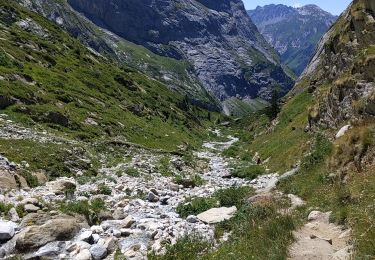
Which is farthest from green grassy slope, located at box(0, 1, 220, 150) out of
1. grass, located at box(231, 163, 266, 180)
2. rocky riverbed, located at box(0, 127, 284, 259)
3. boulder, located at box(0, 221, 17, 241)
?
boulder, located at box(0, 221, 17, 241)

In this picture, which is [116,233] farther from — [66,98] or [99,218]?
[66,98]

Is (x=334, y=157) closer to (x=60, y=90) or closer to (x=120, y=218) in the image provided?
(x=120, y=218)

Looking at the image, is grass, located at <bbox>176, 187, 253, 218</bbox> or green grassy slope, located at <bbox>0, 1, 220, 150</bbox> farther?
green grassy slope, located at <bbox>0, 1, 220, 150</bbox>

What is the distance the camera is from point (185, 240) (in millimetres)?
14062

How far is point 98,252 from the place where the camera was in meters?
13.8

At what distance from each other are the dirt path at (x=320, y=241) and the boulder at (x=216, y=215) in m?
4.18

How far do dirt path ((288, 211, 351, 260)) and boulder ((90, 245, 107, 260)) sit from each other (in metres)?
6.04

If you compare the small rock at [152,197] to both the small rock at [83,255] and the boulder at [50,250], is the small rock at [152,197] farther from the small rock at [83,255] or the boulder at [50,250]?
the small rock at [83,255]

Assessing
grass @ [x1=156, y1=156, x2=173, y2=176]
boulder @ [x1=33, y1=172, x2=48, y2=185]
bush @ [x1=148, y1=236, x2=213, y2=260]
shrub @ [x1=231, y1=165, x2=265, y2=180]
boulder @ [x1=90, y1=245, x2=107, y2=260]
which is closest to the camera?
bush @ [x1=148, y1=236, x2=213, y2=260]

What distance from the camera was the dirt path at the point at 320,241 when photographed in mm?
11055

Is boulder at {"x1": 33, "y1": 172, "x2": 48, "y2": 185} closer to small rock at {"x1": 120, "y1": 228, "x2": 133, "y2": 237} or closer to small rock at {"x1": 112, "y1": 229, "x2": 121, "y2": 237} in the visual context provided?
small rock at {"x1": 112, "y1": 229, "x2": 121, "y2": 237}

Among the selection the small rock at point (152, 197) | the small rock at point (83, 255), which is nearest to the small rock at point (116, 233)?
the small rock at point (83, 255)

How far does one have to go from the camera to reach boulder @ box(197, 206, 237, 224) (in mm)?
17781

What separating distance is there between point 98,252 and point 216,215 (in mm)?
6117
